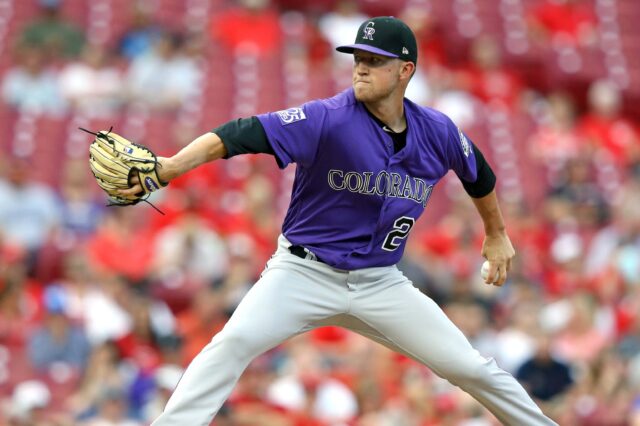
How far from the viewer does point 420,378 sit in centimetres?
866

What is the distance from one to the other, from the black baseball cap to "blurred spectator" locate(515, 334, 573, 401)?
398 centimetres

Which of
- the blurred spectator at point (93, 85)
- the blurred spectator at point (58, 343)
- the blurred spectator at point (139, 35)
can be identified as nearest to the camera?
the blurred spectator at point (58, 343)

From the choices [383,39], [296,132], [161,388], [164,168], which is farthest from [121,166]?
[161,388]

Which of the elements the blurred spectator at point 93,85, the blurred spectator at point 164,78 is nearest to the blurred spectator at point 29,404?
the blurred spectator at point 93,85

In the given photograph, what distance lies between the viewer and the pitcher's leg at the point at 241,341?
5039mm

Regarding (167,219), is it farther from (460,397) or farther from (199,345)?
(460,397)

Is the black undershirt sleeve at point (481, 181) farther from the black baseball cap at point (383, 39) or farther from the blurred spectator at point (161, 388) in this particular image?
the blurred spectator at point (161, 388)

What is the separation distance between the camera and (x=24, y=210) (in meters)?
10.4

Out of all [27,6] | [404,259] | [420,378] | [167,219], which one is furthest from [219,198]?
[27,6]

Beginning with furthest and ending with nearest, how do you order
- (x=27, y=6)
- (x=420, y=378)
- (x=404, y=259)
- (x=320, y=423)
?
(x=27, y=6) → (x=404, y=259) → (x=420, y=378) → (x=320, y=423)

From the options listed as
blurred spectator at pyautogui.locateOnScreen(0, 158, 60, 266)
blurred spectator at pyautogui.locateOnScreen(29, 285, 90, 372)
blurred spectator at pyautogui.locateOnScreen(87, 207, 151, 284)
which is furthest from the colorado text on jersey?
blurred spectator at pyautogui.locateOnScreen(0, 158, 60, 266)

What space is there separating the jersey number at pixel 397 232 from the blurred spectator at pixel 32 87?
725 centimetres

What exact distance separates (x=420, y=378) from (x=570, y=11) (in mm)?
8070

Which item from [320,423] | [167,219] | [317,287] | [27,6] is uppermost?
[27,6]
